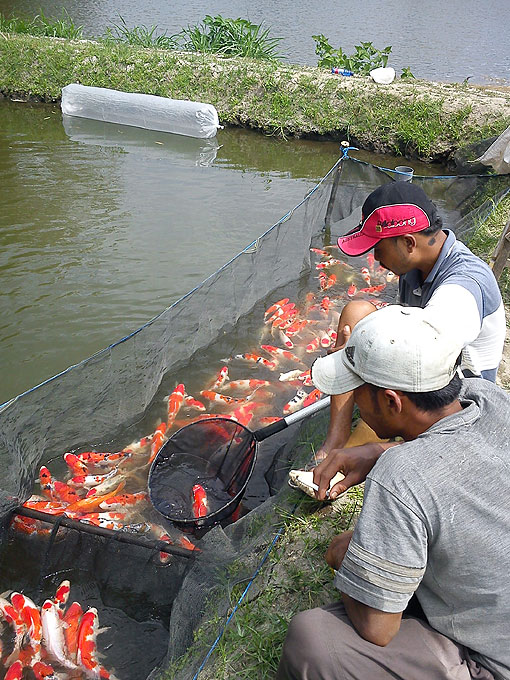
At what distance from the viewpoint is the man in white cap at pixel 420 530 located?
1.68 m

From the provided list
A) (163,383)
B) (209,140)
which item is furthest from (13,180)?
(163,383)

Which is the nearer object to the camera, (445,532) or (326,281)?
(445,532)

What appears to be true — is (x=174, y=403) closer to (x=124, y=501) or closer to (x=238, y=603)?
(x=124, y=501)

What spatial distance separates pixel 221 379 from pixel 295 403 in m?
0.73

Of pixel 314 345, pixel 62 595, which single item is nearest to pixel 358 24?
pixel 314 345

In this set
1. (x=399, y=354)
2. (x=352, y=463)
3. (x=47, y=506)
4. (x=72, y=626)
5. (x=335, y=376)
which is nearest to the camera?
(x=399, y=354)

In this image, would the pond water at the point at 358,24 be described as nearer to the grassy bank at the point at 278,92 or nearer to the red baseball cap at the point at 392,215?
the grassy bank at the point at 278,92

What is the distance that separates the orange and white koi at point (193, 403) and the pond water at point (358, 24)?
52.5ft

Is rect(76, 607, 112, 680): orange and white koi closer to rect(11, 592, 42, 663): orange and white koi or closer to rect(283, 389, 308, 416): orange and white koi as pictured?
rect(11, 592, 42, 663): orange and white koi

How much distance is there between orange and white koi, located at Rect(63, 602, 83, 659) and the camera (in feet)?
10.0

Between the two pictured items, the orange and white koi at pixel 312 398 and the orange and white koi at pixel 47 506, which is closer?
the orange and white koi at pixel 47 506

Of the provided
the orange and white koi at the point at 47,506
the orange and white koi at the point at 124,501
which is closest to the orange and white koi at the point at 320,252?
the orange and white koi at the point at 124,501

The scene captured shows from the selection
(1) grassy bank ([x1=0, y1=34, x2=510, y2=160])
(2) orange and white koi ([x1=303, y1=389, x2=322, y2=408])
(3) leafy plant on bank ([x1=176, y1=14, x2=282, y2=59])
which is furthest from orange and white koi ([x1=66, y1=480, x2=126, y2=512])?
(3) leafy plant on bank ([x1=176, y1=14, x2=282, y2=59])

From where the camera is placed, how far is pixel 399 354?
1.88m
